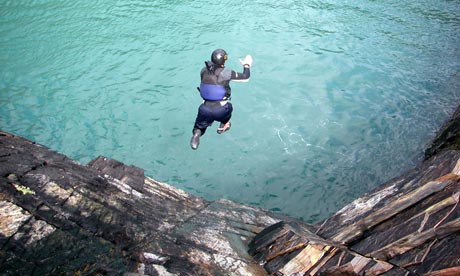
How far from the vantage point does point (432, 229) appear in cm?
464

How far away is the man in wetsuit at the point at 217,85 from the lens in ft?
26.8

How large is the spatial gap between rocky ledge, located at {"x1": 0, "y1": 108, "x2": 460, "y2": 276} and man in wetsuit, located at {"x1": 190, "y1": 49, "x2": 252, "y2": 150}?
2.71 meters

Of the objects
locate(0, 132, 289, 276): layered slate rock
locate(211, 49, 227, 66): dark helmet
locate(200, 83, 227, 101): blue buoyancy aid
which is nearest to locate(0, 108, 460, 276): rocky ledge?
locate(0, 132, 289, 276): layered slate rock

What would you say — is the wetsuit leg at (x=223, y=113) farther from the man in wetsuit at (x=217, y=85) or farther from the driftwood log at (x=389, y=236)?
the driftwood log at (x=389, y=236)

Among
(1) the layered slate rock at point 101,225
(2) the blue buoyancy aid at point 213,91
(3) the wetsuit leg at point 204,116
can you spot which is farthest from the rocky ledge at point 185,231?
(2) the blue buoyancy aid at point 213,91

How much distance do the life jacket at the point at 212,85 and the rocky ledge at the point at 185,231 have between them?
2833 mm

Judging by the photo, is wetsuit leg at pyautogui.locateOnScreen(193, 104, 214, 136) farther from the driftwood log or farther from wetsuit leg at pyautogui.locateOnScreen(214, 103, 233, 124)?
the driftwood log

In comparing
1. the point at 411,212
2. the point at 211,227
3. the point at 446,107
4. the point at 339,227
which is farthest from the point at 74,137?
the point at 446,107

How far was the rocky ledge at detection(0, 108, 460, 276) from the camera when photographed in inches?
176

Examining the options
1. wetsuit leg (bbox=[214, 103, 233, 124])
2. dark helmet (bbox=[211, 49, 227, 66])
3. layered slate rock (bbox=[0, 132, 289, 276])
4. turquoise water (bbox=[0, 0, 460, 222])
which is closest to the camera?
layered slate rock (bbox=[0, 132, 289, 276])

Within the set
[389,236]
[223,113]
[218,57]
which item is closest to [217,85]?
[218,57]

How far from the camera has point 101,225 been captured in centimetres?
521

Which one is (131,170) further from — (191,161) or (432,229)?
(432,229)

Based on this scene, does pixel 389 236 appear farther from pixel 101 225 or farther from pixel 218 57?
pixel 218 57
